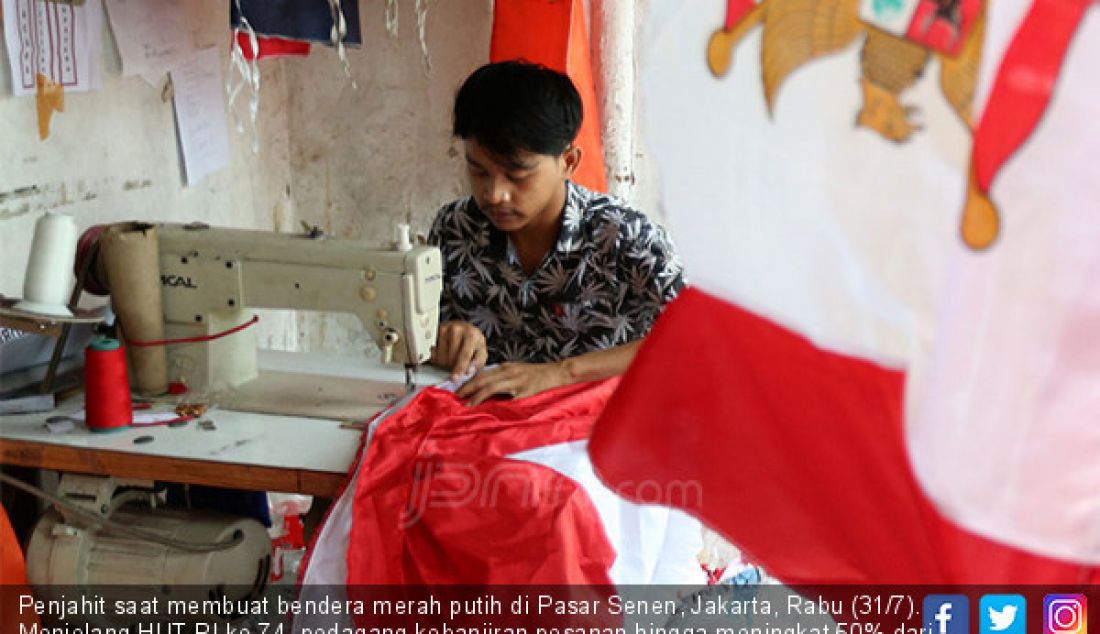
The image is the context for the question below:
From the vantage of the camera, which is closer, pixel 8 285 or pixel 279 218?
pixel 8 285

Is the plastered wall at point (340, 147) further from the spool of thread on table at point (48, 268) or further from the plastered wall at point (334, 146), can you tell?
the spool of thread on table at point (48, 268)

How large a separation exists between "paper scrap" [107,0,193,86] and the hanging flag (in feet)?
2.74

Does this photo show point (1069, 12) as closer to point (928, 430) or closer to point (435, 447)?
point (928, 430)

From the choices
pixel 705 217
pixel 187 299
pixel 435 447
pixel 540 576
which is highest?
pixel 705 217

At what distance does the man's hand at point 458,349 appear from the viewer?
2117mm

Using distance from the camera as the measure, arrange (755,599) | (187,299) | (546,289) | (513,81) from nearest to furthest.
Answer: (187,299)
(513,81)
(546,289)
(755,599)

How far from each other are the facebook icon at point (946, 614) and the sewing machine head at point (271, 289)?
1.14 meters

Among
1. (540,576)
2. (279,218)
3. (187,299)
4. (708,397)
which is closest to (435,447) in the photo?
(540,576)

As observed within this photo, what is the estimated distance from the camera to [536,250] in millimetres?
2438

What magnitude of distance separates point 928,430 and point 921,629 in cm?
24

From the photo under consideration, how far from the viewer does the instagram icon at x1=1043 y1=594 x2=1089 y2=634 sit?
32.4 inches

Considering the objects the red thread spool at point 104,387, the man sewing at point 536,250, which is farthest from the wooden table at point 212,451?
the man sewing at point 536,250

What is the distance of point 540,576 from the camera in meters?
1.54

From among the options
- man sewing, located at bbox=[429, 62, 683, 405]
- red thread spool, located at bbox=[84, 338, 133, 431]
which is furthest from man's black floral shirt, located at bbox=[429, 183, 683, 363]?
red thread spool, located at bbox=[84, 338, 133, 431]
